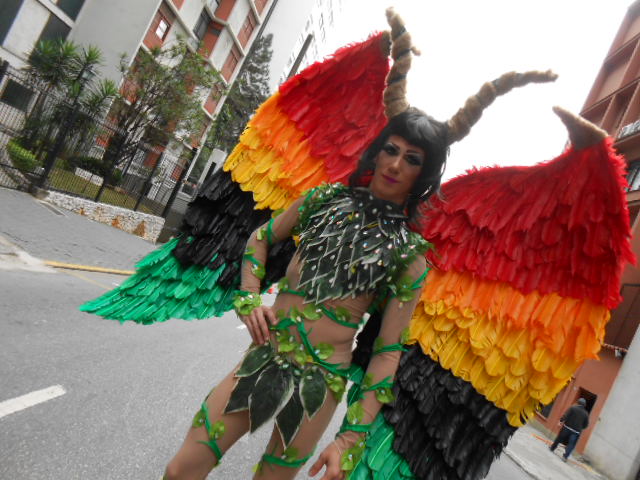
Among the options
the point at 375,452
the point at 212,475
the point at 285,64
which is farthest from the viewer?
the point at 285,64

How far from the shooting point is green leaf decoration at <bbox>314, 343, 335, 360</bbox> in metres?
1.63

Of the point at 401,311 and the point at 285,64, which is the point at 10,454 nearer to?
the point at 401,311

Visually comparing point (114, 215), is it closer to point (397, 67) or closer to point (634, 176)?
point (397, 67)

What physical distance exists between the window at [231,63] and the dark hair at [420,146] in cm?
2542

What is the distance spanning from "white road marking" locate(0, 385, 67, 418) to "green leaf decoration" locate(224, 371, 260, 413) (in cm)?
164

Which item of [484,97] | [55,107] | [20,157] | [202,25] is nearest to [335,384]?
[484,97]

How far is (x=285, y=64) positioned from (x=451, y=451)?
126ft

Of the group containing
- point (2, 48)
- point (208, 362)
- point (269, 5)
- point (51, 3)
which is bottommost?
point (208, 362)

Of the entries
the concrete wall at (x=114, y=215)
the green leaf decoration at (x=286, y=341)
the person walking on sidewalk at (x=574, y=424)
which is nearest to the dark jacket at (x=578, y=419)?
the person walking on sidewalk at (x=574, y=424)

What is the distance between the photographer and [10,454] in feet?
7.20

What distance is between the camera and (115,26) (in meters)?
17.5

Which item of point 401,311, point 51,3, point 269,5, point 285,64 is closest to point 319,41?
point 285,64

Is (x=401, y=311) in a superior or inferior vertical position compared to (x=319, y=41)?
inferior

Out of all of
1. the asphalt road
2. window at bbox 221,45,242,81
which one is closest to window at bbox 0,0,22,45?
window at bbox 221,45,242,81
